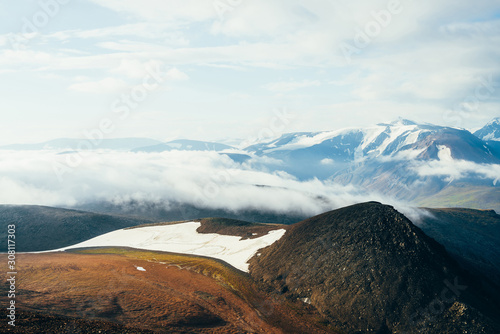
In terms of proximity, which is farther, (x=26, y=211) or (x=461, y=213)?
(x=26, y=211)

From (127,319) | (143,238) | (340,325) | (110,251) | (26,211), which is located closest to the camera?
(127,319)

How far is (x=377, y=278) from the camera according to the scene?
4662cm

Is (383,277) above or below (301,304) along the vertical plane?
above

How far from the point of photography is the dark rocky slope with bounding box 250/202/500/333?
40.4 meters

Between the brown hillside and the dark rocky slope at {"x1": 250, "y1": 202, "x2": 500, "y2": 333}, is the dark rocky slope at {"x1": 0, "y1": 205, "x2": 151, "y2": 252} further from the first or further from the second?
the dark rocky slope at {"x1": 250, "y1": 202, "x2": 500, "y2": 333}

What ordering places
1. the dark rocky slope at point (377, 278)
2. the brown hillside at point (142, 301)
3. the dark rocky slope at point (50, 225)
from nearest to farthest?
the brown hillside at point (142, 301), the dark rocky slope at point (377, 278), the dark rocky slope at point (50, 225)

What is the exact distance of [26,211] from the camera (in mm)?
182750

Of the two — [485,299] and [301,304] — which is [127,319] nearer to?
[301,304]

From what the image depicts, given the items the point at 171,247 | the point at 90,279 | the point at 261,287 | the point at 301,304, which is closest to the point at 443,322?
the point at 301,304

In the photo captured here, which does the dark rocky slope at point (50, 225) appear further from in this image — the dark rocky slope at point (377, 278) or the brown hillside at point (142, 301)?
the dark rocky slope at point (377, 278)

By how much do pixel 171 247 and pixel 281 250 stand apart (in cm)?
3999

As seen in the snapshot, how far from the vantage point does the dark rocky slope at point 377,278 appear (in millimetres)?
40438

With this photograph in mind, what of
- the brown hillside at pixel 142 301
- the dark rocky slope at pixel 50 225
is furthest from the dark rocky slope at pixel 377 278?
the dark rocky slope at pixel 50 225

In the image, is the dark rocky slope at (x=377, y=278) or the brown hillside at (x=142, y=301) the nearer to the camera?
the brown hillside at (x=142, y=301)
